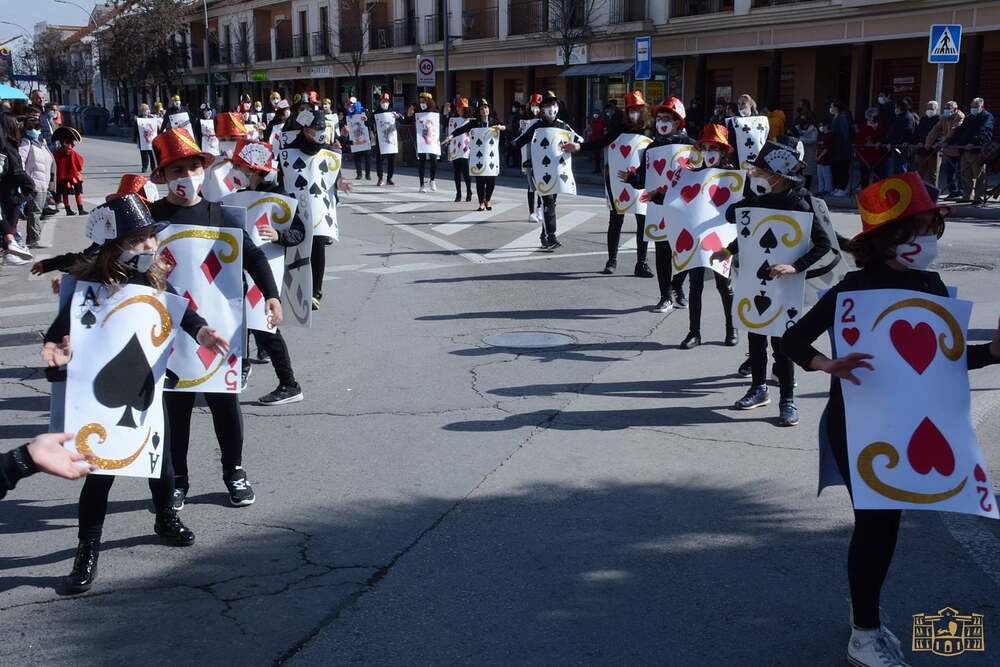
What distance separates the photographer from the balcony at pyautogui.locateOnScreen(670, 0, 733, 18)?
30859mm

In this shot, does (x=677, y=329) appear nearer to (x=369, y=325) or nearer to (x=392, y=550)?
(x=369, y=325)

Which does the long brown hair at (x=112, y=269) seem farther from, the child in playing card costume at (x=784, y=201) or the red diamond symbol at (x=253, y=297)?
the child in playing card costume at (x=784, y=201)

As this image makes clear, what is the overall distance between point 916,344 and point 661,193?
19.7 feet

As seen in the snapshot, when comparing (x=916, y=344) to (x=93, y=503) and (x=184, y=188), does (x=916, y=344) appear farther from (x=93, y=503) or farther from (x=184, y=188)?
(x=184, y=188)

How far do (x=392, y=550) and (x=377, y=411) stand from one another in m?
2.35

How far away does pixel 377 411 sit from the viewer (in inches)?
275

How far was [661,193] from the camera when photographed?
941 centimetres

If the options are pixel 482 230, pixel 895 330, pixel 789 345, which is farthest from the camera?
pixel 482 230

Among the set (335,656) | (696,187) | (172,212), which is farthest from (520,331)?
(335,656)

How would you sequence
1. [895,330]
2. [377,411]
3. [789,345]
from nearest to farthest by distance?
[895,330]
[789,345]
[377,411]

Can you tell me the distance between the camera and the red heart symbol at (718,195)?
28.0 ft

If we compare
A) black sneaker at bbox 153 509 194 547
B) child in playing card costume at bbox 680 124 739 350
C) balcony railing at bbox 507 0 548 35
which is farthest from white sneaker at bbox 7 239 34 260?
balcony railing at bbox 507 0 548 35

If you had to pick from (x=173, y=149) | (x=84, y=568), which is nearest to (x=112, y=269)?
(x=173, y=149)

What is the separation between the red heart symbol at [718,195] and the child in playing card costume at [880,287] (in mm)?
4836
